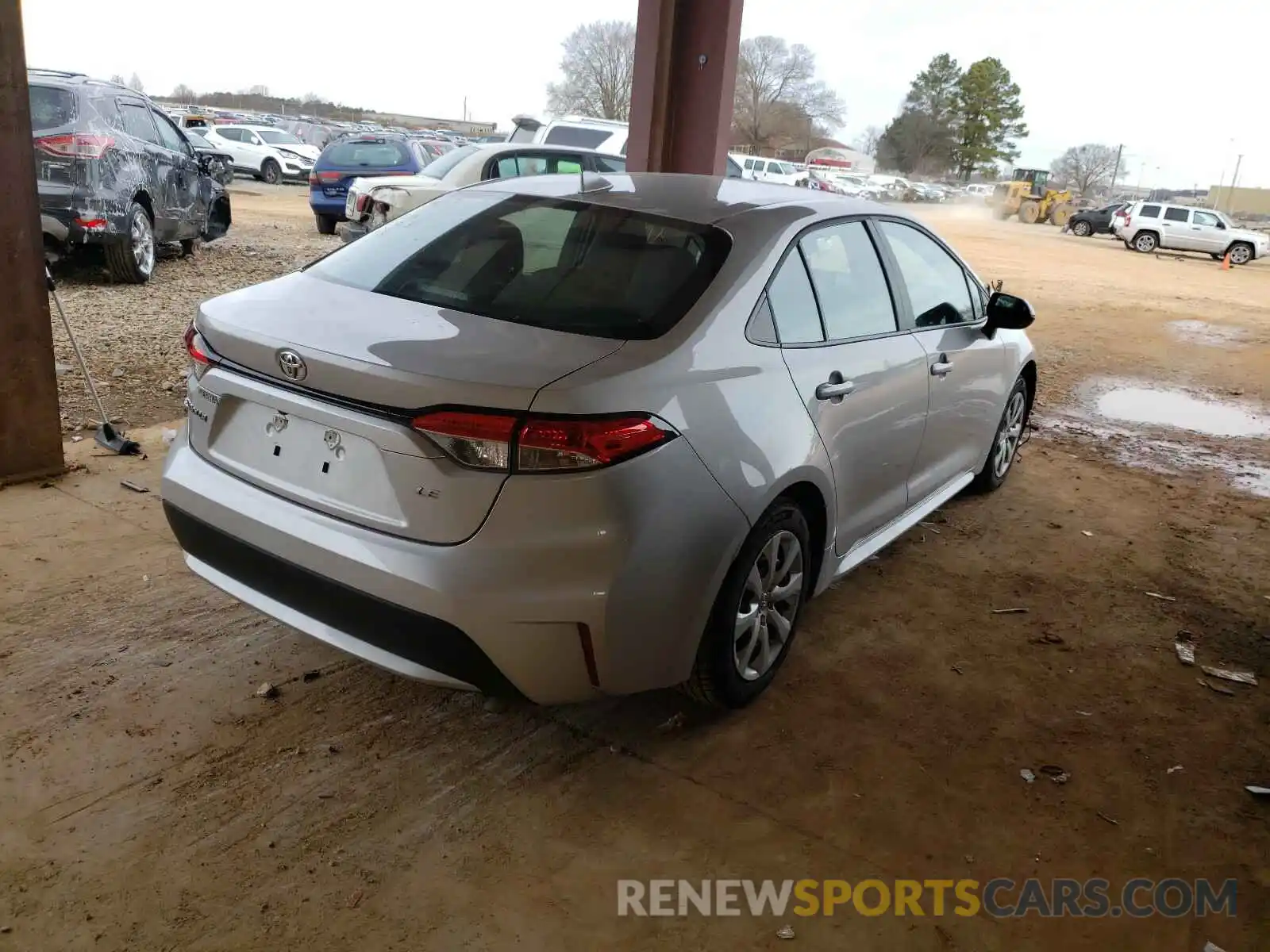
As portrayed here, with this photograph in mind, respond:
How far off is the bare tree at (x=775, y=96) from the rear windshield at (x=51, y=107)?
47.2 metres

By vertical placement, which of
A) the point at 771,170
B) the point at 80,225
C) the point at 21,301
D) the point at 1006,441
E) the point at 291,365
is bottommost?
the point at 1006,441

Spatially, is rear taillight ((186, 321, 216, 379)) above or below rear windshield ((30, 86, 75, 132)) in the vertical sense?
below

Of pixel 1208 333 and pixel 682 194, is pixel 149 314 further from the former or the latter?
pixel 1208 333

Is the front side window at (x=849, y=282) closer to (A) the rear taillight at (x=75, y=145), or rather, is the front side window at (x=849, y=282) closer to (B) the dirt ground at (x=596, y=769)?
(B) the dirt ground at (x=596, y=769)

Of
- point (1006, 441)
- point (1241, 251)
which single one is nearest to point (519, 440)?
point (1006, 441)

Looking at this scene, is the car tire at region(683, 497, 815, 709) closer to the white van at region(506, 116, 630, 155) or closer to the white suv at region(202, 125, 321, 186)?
the white van at region(506, 116, 630, 155)

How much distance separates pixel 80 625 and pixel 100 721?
635 mm

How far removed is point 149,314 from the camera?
8312mm

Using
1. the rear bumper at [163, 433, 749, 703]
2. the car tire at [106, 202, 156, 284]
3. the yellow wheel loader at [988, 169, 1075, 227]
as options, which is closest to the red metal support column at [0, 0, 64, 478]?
the rear bumper at [163, 433, 749, 703]

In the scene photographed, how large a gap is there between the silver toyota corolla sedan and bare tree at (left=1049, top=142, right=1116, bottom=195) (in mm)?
79767

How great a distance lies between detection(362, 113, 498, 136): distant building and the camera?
59844mm

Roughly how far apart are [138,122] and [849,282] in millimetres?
8652

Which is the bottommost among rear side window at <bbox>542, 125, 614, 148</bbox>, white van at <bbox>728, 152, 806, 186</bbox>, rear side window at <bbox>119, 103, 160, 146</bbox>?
white van at <bbox>728, 152, 806, 186</bbox>

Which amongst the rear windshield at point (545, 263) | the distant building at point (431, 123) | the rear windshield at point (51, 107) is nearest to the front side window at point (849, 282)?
the rear windshield at point (545, 263)
